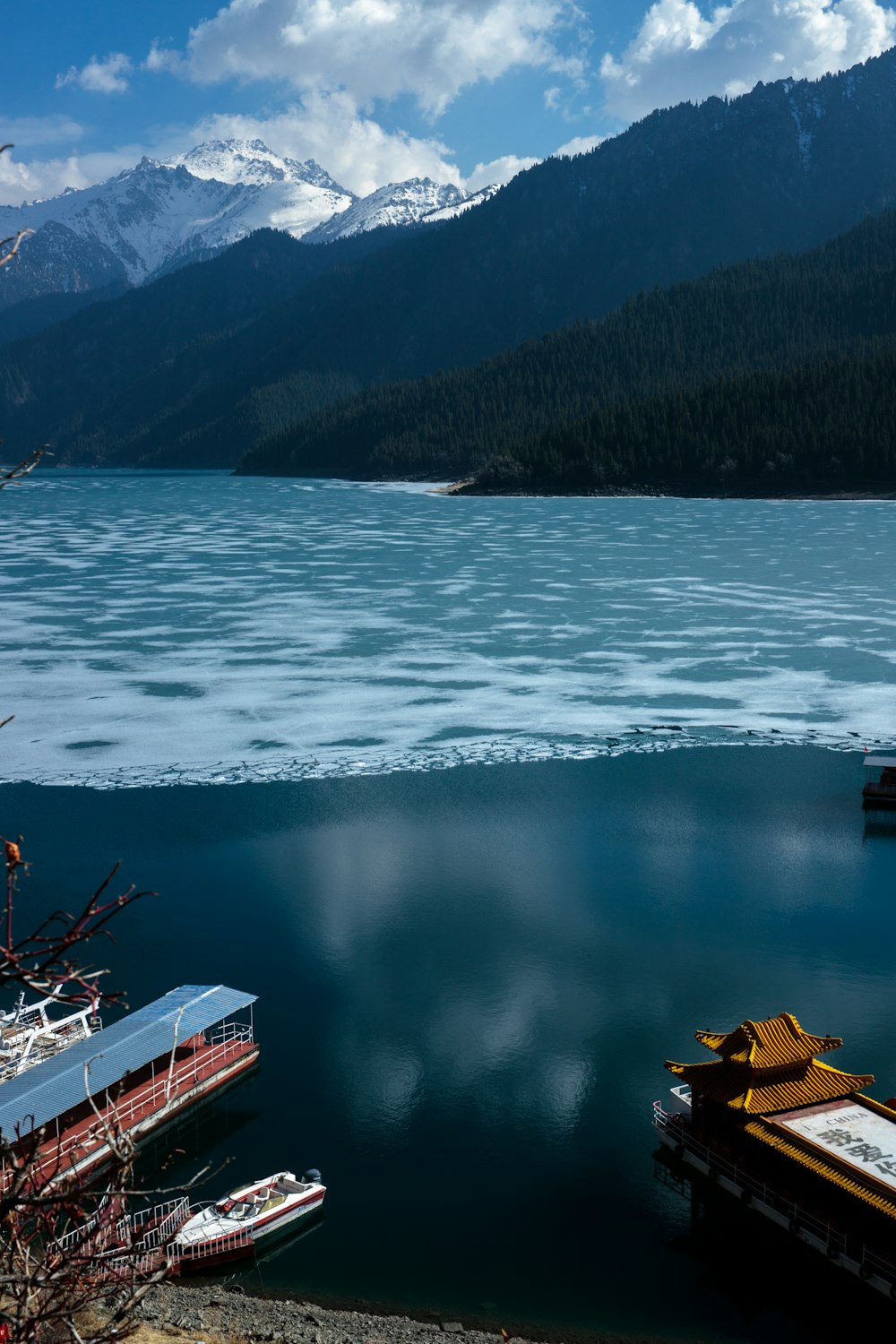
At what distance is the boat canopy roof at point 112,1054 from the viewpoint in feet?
Result: 74.8

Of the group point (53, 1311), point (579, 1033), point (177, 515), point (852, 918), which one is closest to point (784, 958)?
point (852, 918)

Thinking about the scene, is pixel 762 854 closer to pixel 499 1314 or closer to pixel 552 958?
pixel 552 958

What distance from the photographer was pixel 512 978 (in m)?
29.0

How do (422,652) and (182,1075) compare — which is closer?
(182,1075)

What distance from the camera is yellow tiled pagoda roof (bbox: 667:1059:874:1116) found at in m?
22.2

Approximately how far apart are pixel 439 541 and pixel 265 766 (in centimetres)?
8675

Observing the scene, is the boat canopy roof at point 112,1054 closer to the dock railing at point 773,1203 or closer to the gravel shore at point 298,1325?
the gravel shore at point 298,1325

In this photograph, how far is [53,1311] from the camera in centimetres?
689

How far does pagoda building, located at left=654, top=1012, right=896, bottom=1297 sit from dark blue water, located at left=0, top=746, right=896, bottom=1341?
63cm

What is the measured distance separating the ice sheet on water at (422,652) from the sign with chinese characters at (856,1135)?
77.9 ft

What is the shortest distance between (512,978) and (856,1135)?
951cm

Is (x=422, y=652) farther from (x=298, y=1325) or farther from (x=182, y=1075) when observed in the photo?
(x=298, y=1325)

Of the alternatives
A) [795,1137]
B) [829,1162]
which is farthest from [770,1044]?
[829,1162]

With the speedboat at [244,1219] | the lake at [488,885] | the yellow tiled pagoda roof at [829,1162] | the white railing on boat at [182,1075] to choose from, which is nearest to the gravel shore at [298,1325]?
the lake at [488,885]
